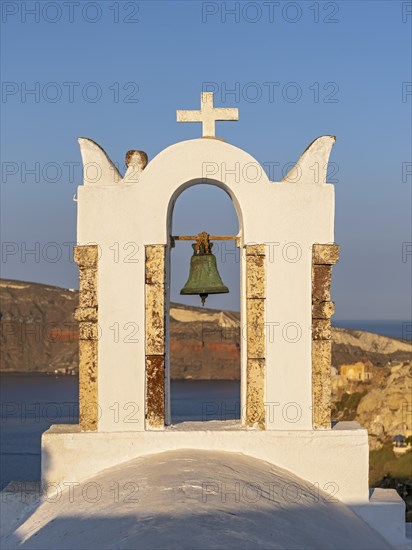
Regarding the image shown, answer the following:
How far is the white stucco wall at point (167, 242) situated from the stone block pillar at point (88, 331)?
4 centimetres

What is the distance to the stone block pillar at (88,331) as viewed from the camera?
5.96 meters

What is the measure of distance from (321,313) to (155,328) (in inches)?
45.1

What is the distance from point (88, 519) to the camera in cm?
455

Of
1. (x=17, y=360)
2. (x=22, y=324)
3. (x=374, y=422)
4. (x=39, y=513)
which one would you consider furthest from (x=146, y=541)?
(x=17, y=360)

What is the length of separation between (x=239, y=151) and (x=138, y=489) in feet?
7.90

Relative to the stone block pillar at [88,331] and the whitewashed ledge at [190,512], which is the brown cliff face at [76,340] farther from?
the whitewashed ledge at [190,512]

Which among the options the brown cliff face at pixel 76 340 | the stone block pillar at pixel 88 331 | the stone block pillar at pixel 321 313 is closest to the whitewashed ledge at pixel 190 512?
the stone block pillar at pixel 88 331

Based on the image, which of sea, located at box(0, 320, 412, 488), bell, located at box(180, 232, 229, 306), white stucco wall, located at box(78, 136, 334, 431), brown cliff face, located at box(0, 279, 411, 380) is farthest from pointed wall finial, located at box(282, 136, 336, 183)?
brown cliff face, located at box(0, 279, 411, 380)

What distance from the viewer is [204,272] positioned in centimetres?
646

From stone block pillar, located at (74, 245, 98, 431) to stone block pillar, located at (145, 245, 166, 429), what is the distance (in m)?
0.35

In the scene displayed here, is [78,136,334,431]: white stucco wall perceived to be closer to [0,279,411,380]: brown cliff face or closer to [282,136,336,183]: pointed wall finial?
[282,136,336,183]: pointed wall finial

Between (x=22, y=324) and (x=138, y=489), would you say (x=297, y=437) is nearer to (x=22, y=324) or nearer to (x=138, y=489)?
(x=138, y=489)

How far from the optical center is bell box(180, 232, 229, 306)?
21.1ft

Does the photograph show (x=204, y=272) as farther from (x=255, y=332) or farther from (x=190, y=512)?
(x=190, y=512)
